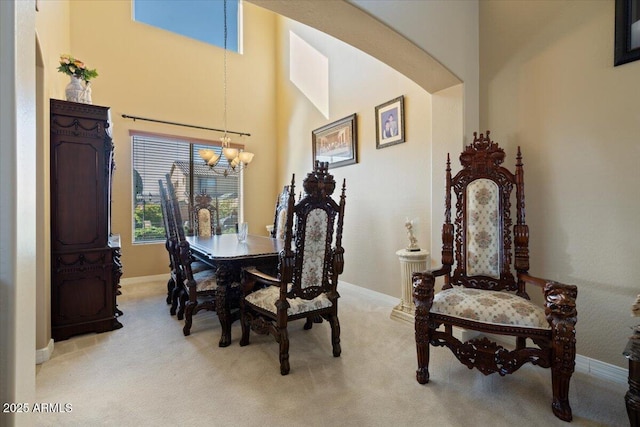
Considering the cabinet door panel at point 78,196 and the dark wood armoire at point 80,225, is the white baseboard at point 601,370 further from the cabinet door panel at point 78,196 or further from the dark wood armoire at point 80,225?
the cabinet door panel at point 78,196

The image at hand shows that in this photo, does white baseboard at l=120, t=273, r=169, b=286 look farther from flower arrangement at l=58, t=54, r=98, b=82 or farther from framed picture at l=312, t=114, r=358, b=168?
framed picture at l=312, t=114, r=358, b=168

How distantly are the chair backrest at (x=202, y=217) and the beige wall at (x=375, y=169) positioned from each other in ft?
6.32

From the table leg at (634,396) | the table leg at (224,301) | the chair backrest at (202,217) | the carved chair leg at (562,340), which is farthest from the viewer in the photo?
the chair backrest at (202,217)

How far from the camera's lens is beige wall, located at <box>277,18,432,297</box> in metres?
3.23

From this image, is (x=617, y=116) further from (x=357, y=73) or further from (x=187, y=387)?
(x=187, y=387)

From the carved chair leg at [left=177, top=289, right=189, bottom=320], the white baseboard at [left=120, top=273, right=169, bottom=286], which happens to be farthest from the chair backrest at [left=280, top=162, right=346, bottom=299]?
the white baseboard at [left=120, top=273, right=169, bottom=286]

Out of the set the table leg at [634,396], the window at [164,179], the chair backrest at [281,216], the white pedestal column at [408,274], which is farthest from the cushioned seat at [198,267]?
the table leg at [634,396]

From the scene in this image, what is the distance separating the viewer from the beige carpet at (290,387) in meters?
1.55

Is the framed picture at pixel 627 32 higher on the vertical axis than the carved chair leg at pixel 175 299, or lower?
higher

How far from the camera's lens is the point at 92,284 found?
8.75 ft

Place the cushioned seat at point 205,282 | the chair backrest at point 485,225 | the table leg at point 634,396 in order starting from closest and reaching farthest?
the table leg at point 634,396 < the chair backrest at point 485,225 < the cushioned seat at point 205,282

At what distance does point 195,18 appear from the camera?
5113 millimetres

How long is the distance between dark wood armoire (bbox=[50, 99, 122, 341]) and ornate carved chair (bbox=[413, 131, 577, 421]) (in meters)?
2.82

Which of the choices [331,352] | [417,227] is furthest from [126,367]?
[417,227]
